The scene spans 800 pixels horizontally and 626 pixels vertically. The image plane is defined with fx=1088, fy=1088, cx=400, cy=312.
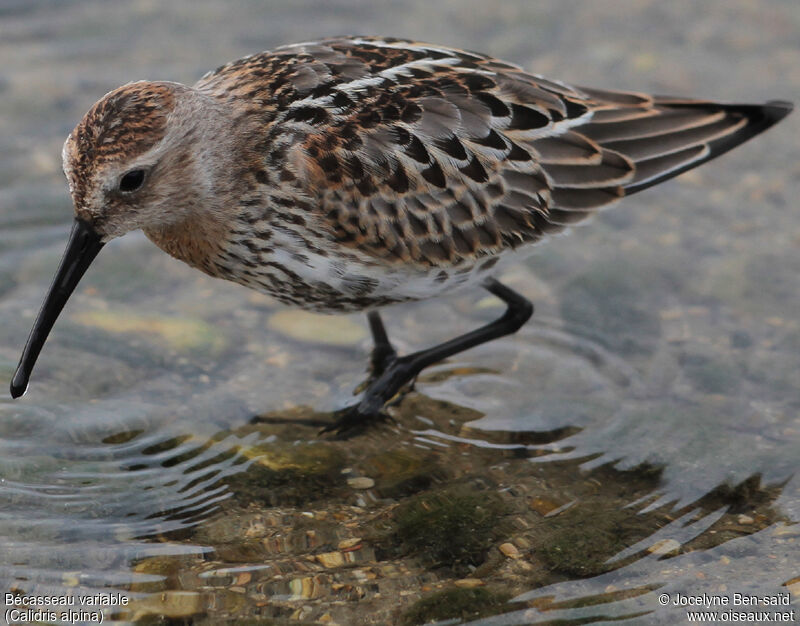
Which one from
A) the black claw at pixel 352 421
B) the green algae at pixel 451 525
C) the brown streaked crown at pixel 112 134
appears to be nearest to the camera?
the brown streaked crown at pixel 112 134

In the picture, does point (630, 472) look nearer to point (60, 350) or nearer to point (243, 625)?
point (243, 625)

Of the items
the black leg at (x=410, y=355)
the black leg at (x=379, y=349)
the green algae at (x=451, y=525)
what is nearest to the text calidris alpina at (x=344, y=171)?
the black leg at (x=410, y=355)

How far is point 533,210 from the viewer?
23.7 ft

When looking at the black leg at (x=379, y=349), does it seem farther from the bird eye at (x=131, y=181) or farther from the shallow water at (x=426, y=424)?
the bird eye at (x=131, y=181)

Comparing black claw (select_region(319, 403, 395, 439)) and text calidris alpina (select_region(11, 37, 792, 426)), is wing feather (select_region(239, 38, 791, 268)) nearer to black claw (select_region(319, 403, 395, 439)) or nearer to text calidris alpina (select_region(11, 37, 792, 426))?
text calidris alpina (select_region(11, 37, 792, 426))

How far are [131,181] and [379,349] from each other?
263 centimetres

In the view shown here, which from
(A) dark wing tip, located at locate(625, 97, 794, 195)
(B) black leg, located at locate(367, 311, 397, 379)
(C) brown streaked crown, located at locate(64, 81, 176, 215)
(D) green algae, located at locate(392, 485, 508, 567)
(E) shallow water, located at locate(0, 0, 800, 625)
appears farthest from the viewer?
(B) black leg, located at locate(367, 311, 397, 379)

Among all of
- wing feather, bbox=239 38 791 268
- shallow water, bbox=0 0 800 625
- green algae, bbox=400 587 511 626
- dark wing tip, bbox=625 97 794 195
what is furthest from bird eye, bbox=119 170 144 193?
dark wing tip, bbox=625 97 794 195

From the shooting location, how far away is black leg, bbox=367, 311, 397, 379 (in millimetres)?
8039

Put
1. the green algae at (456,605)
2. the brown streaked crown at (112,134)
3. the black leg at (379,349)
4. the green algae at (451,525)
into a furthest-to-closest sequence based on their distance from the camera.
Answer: the black leg at (379,349)
the green algae at (451,525)
the brown streaked crown at (112,134)
the green algae at (456,605)

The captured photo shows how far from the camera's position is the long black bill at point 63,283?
6.13 meters

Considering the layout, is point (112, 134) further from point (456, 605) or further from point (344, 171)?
point (456, 605)

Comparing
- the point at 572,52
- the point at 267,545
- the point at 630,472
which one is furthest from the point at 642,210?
the point at 267,545

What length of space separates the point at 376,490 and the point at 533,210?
2.11 meters
